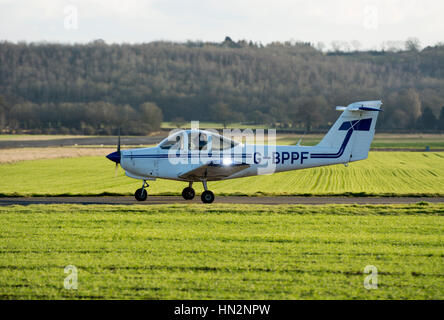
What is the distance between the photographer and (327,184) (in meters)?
24.0

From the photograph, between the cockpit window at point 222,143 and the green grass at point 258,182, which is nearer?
the cockpit window at point 222,143

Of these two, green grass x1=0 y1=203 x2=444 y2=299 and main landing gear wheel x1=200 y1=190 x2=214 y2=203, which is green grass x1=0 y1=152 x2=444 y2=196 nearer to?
main landing gear wheel x1=200 y1=190 x2=214 y2=203

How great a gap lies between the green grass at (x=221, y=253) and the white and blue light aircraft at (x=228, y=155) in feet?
8.36

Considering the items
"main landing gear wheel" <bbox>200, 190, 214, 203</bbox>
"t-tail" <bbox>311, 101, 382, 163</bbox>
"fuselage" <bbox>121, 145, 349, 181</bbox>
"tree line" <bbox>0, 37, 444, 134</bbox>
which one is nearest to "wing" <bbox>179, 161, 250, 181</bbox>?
"fuselage" <bbox>121, 145, 349, 181</bbox>

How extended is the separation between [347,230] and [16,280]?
742cm

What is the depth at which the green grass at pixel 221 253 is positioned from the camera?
7.50m

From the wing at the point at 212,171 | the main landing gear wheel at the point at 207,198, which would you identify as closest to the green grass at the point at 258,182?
the wing at the point at 212,171

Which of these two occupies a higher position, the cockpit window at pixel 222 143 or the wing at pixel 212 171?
the cockpit window at pixel 222 143

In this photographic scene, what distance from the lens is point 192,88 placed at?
125 m

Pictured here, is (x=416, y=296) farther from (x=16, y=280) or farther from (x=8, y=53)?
(x=8, y=53)

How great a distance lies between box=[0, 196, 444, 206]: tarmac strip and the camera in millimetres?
17656

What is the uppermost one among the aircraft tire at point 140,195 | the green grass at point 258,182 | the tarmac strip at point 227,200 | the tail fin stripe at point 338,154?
the tail fin stripe at point 338,154

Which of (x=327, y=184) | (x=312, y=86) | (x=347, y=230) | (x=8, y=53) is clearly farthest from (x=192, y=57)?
(x=347, y=230)

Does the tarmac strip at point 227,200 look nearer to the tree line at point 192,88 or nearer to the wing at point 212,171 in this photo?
the wing at point 212,171
